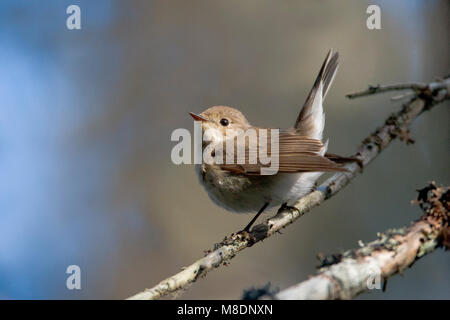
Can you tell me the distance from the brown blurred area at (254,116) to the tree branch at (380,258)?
114 inches

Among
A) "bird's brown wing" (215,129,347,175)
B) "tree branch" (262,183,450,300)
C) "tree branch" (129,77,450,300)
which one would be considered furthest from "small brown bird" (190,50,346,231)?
"tree branch" (262,183,450,300)

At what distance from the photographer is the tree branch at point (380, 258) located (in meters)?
1.50

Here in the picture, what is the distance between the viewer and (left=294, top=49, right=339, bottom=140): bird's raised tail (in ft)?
12.3

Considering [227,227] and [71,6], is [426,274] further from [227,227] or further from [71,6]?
[71,6]

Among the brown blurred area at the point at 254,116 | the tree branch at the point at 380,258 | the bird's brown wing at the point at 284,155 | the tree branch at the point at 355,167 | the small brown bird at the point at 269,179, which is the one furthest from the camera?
the brown blurred area at the point at 254,116

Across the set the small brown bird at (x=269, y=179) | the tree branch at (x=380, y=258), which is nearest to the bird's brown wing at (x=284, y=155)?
the small brown bird at (x=269, y=179)

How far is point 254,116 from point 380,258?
12.6 ft

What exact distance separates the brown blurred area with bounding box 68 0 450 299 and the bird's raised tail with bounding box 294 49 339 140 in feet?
3.90

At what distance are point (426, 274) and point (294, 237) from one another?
1551mm

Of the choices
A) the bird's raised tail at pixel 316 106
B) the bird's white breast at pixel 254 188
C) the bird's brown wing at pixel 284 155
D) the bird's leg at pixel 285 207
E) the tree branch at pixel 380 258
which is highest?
the bird's raised tail at pixel 316 106

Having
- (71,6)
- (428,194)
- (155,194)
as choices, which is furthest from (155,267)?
(428,194)

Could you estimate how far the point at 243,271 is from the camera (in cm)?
492

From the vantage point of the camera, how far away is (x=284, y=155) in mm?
3359

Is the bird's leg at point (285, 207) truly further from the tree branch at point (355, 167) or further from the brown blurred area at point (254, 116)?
the brown blurred area at point (254, 116)
